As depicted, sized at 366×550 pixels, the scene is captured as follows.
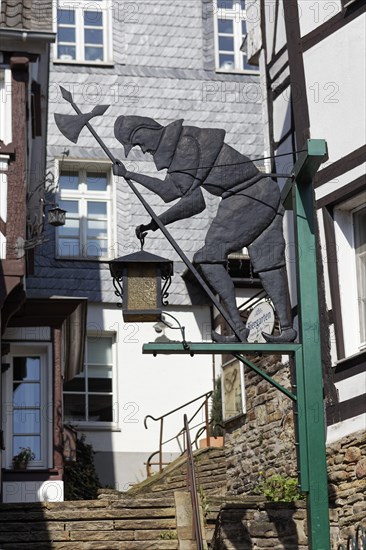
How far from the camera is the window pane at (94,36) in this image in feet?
80.9

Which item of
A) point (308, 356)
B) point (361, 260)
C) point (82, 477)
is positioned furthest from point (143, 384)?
point (308, 356)

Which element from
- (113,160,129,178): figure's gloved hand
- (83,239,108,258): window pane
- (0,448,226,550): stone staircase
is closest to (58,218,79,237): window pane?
(83,239,108,258): window pane

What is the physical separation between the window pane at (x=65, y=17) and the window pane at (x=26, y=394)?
8967 millimetres

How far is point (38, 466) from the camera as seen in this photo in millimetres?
17734

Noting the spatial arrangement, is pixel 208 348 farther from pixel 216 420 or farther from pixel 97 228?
pixel 97 228

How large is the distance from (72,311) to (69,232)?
549cm

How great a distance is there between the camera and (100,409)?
74.2 feet

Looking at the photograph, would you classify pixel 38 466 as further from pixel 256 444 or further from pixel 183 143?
pixel 183 143

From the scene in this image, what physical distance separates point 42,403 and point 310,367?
978 cm

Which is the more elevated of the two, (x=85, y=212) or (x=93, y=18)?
(x=93, y=18)

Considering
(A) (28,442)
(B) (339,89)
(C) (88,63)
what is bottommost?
(A) (28,442)

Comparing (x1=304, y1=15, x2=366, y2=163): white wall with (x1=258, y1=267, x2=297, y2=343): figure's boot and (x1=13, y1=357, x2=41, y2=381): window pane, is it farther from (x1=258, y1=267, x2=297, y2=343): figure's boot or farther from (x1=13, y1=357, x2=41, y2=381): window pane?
(x1=13, y1=357, x2=41, y2=381): window pane

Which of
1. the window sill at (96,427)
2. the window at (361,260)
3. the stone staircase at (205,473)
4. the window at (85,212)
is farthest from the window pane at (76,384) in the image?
the window at (361,260)

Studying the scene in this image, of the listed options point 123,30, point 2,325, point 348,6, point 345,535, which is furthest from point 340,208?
point 123,30
